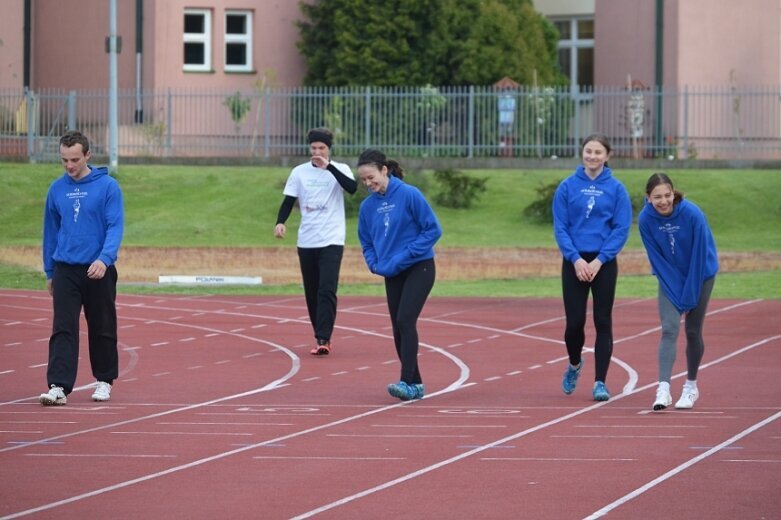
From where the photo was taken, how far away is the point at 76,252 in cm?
1220

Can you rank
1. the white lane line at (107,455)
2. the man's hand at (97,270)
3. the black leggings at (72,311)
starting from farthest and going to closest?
the black leggings at (72,311) → the man's hand at (97,270) → the white lane line at (107,455)

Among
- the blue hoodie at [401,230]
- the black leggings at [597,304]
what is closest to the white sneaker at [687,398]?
the black leggings at [597,304]

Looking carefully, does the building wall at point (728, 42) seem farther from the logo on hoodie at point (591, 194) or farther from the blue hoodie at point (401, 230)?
the logo on hoodie at point (591, 194)

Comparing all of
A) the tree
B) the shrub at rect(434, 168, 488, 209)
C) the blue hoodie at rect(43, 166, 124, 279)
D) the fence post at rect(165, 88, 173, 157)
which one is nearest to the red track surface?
the blue hoodie at rect(43, 166, 124, 279)

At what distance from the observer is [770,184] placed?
34.7 metres

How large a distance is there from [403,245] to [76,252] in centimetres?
241

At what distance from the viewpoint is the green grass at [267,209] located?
29844 millimetres

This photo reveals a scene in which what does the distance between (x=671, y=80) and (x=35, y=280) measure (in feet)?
72.0

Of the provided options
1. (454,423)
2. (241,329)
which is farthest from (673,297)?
(241,329)

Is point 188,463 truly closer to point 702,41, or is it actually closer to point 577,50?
point 702,41

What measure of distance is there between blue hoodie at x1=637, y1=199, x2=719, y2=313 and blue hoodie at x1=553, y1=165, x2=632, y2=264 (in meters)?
0.36

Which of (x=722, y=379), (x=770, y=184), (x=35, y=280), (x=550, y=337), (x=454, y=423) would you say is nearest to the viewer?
(x=454, y=423)

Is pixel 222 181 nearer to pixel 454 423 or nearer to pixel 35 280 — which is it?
pixel 35 280

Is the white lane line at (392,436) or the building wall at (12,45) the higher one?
the building wall at (12,45)
